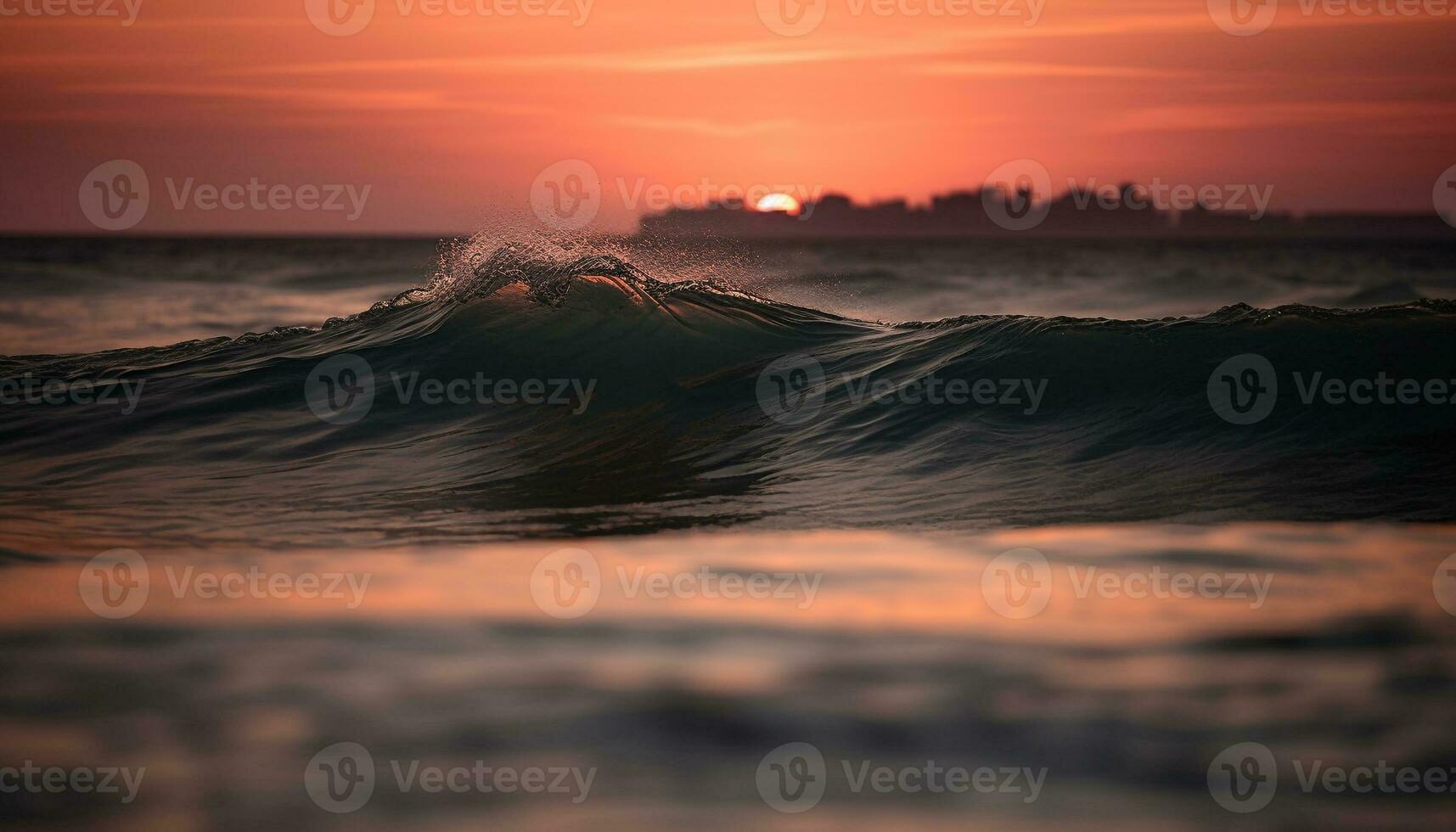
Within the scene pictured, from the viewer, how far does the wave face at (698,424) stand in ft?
18.9

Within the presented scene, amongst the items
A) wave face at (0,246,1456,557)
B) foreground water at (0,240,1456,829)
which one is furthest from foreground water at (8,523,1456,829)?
wave face at (0,246,1456,557)

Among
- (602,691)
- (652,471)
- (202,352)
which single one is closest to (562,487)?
(652,471)

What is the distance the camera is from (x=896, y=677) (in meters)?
3.35

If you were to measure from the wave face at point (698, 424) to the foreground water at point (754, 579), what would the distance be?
0.05 m

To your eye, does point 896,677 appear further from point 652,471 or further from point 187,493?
point 187,493

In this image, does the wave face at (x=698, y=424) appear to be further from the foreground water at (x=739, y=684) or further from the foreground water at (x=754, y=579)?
the foreground water at (x=739, y=684)

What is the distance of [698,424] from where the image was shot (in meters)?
8.38

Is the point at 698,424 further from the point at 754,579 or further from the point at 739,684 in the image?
the point at 739,684

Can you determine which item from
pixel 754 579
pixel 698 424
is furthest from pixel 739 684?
pixel 698 424

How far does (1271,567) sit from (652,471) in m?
3.60

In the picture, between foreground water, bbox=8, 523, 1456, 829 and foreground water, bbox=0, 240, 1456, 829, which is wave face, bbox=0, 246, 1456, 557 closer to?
foreground water, bbox=0, 240, 1456, 829

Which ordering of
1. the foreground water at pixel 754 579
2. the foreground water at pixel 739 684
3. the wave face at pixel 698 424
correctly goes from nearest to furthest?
the foreground water at pixel 739 684 < the foreground water at pixel 754 579 < the wave face at pixel 698 424

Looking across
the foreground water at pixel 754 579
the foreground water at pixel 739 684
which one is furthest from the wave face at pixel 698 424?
the foreground water at pixel 739 684

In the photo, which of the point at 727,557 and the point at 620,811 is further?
the point at 727,557
